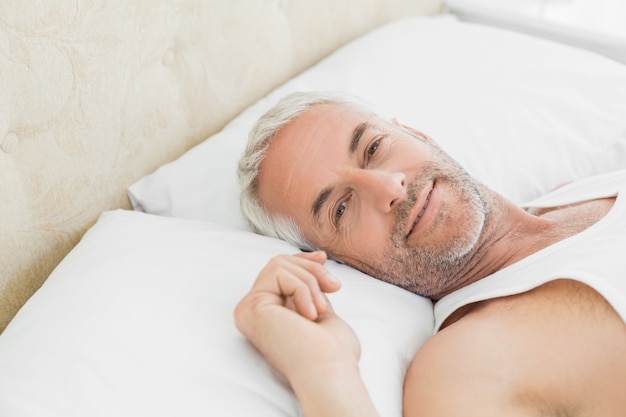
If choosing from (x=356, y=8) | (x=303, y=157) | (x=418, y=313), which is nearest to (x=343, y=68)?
(x=356, y=8)

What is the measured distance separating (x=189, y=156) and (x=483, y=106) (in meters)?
0.67

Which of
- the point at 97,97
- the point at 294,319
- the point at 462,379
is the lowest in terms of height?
the point at 462,379

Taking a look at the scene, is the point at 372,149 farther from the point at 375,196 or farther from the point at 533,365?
the point at 533,365

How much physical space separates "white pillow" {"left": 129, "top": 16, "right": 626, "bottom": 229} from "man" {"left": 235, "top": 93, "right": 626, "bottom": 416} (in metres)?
0.11

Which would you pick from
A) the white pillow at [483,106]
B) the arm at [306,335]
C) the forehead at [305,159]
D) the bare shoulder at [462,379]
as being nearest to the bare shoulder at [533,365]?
the bare shoulder at [462,379]

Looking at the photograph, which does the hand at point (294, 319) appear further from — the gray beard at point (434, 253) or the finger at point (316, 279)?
the gray beard at point (434, 253)

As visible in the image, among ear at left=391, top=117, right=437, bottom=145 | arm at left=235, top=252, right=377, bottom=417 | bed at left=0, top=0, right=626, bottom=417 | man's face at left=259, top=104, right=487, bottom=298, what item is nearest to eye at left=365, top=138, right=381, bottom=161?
man's face at left=259, top=104, right=487, bottom=298

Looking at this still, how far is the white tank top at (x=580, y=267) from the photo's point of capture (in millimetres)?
961

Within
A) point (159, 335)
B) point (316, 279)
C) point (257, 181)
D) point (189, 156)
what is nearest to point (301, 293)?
point (316, 279)

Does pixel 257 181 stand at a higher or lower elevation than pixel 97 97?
lower

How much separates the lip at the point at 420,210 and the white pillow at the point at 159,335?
12 centimetres

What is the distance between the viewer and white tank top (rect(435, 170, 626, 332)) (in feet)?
3.15

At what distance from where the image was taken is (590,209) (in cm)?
122

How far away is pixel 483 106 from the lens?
58.8 inches
